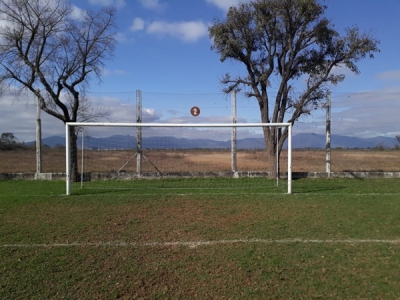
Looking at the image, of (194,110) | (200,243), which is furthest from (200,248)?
(194,110)

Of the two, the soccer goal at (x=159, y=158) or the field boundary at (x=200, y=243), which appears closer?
the field boundary at (x=200, y=243)

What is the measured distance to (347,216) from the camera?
22.5 ft

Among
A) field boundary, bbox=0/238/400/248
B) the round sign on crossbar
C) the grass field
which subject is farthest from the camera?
the round sign on crossbar

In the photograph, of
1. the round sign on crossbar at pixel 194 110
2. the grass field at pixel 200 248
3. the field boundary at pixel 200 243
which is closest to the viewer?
the grass field at pixel 200 248

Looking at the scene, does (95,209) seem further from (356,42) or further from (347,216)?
(356,42)

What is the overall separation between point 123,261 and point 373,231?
398cm

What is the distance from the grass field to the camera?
3904 mm

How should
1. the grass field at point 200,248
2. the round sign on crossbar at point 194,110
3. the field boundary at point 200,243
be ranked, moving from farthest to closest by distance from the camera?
1. the round sign on crossbar at point 194,110
2. the field boundary at point 200,243
3. the grass field at point 200,248

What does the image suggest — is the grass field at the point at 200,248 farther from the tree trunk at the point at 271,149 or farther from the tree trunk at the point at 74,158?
the tree trunk at the point at 271,149

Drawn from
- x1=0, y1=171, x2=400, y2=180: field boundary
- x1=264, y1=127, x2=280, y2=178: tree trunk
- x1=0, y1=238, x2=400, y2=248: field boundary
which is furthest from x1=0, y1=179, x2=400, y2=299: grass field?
x1=0, y1=171, x2=400, y2=180: field boundary

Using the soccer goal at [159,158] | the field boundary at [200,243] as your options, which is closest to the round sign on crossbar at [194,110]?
the soccer goal at [159,158]

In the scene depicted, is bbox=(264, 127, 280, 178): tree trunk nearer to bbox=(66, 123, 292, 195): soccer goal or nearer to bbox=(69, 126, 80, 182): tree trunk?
bbox=(66, 123, 292, 195): soccer goal

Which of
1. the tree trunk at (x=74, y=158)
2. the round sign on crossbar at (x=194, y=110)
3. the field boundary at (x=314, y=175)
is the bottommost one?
the field boundary at (x=314, y=175)

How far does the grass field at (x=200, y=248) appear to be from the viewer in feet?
12.8
